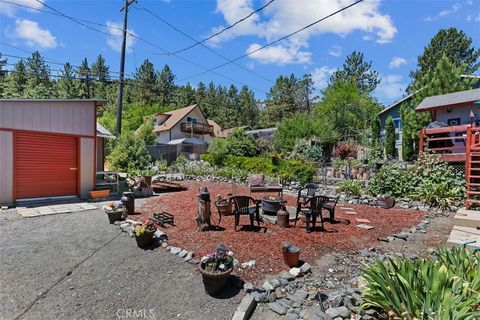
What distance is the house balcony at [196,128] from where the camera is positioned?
32.0m

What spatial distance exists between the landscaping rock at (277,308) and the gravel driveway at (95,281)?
488mm

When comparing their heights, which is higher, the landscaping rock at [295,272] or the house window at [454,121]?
the house window at [454,121]

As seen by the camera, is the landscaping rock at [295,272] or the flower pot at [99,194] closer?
the landscaping rock at [295,272]

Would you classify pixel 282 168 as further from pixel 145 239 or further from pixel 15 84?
pixel 15 84

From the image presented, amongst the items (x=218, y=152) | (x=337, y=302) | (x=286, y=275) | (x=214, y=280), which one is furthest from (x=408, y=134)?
(x=214, y=280)

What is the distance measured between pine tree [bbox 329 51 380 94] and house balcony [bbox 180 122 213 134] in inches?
728

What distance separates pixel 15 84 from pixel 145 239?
40.8 metres

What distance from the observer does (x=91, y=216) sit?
24.2ft

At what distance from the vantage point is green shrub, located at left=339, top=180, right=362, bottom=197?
10.5 metres

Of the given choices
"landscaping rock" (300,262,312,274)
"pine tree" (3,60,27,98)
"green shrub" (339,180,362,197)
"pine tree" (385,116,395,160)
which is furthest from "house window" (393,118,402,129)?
"pine tree" (3,60,27,98)

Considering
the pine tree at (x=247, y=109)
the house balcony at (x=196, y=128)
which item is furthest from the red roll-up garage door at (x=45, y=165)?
the pine tree at (x=247, y=109)

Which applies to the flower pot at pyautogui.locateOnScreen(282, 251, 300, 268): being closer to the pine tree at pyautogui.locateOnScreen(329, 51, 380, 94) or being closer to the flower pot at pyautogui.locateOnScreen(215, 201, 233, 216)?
the flower pot at pyautogui.locateOnScreen(215, 201, 233, 216)

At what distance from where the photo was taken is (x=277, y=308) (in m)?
3.34

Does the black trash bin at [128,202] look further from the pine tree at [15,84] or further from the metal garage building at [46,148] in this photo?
the pine tree at [15,84]
